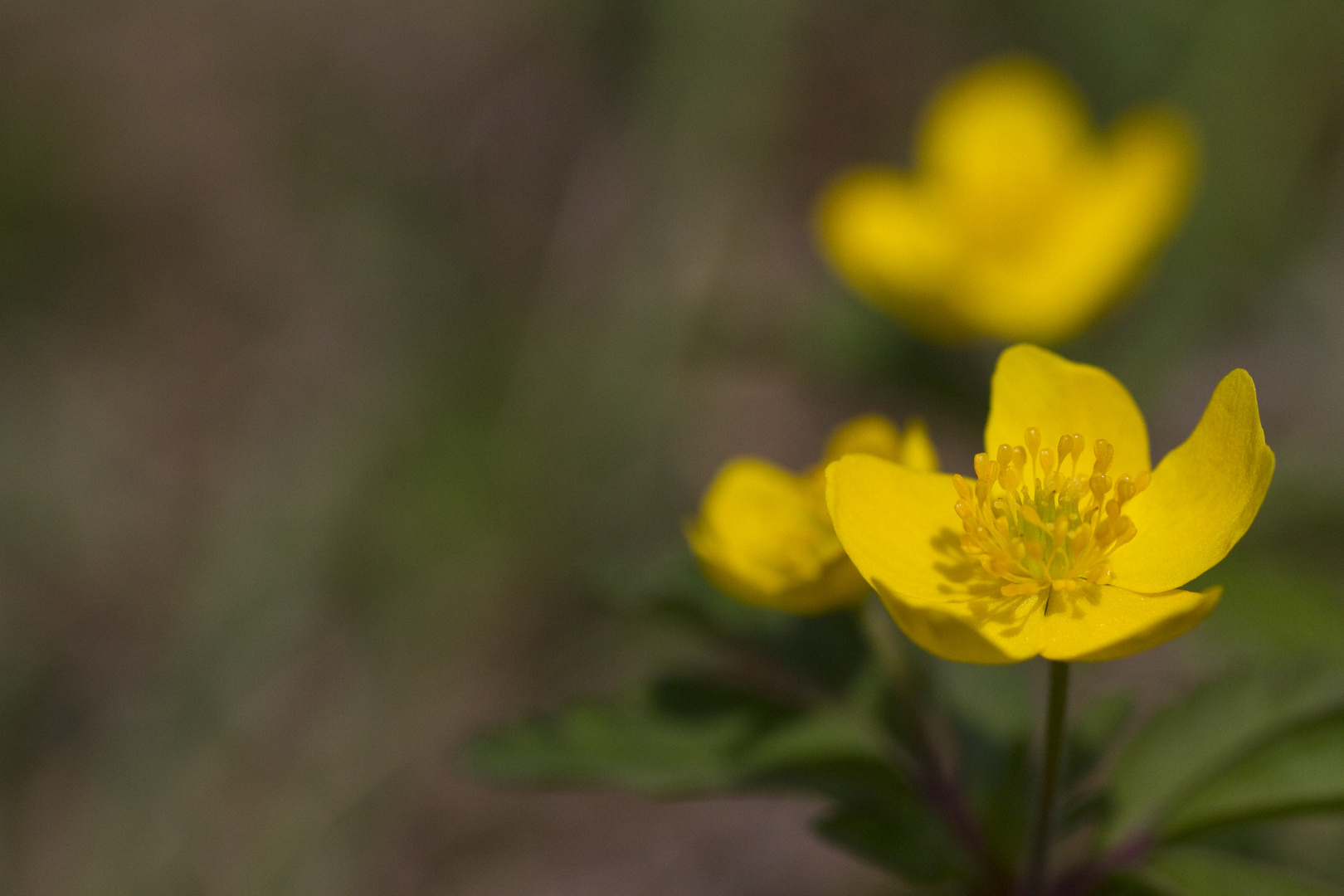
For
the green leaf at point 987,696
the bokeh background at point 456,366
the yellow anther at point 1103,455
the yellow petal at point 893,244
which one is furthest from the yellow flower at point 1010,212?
the yellow anther at point 1103,455

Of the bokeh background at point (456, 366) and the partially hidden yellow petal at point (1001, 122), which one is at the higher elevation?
the partially hidden yellow petal at point (1001, 122)

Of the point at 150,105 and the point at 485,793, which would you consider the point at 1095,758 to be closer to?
the point at 485,793

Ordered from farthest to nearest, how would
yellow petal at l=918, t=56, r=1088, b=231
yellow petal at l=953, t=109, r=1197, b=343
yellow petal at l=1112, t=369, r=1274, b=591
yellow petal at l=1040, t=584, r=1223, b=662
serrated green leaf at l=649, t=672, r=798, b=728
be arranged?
yellow petal at l=918, t=56, r=1088, b=231, yellow petal at l=953, t=109, r=1197, b=343, serrated green leaf at l=649, t=672, r=798, b=728, yellow petal at l=1112, t=369, r=1274, b=591, yellow petal at l=1040, t=584, r=1223, b=662

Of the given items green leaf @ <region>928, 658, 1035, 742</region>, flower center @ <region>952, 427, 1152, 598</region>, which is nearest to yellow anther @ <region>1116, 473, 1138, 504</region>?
flower center @ <region>952, 427, 1152, 598</region>

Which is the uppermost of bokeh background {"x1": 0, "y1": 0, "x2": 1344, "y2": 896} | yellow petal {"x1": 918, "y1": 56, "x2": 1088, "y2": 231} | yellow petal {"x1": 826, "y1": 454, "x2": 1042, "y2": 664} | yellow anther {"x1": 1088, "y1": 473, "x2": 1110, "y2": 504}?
yellow petal {"x1": 918, "y1": 56, "x2": 1088, "y2": 231}

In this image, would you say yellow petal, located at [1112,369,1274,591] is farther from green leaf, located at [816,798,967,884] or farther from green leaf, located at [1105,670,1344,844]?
green leaf, located at [816,798,967,884]

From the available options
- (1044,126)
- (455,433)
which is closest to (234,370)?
(455,433)

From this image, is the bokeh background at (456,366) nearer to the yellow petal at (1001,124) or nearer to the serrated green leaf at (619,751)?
the yellow petal at (1001,124)
